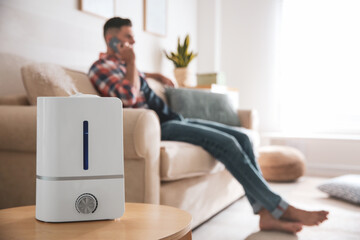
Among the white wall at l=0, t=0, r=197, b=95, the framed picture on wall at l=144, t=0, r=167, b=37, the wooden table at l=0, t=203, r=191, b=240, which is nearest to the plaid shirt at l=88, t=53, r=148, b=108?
the white wall at l=0, t=0, r=197, b=95

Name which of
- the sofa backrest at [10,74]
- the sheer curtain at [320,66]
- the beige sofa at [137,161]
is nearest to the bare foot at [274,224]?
the beige sofa at [137,161]

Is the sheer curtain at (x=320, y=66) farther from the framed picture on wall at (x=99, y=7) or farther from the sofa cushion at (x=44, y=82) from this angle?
the sofa cushion at (x=44, y=82)

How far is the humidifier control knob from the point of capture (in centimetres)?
88

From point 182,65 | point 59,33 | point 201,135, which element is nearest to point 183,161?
point 201,135

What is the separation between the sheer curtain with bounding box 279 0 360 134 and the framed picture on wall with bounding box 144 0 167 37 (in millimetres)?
1401

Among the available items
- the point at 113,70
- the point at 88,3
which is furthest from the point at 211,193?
the point at 88,3

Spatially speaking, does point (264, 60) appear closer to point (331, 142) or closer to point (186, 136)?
point (331, 142)

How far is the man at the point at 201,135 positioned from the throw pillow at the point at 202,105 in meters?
0.44

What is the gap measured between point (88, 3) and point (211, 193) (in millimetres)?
1499

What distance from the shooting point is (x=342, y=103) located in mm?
4094

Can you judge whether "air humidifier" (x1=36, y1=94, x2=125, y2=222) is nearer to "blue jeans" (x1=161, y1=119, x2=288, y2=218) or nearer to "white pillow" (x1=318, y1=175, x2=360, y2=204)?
"blue jeans" (x1=161, y1=119, x2=288, y2=218)

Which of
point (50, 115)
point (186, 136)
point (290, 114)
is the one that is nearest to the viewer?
point (50, 115)

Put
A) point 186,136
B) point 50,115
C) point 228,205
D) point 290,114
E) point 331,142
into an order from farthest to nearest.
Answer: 1. point 290,114
2. point 331,142
3. point 228,205
4. point 186,136
5. point 50,115

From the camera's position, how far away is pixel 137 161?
1520 millimetres
